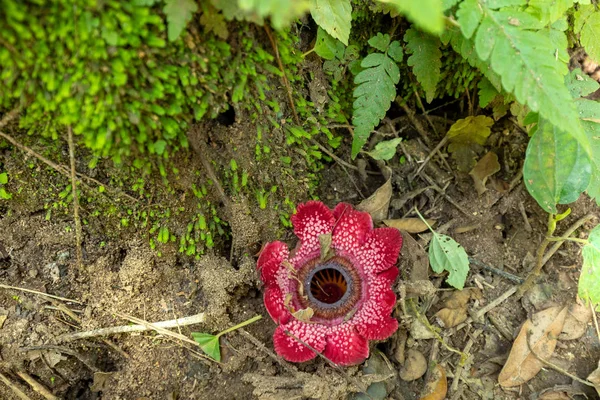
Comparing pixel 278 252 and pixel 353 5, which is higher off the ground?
pixel 353 5

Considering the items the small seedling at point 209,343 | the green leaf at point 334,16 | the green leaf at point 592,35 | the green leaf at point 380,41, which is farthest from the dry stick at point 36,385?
the green leaf at point 592,35

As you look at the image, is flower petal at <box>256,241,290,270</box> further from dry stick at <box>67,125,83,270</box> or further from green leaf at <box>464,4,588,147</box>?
green leaf at <box>464,4,588,147</box>

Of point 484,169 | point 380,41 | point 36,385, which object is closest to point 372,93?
point 380,41

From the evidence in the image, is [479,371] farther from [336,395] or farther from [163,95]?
[163,95]

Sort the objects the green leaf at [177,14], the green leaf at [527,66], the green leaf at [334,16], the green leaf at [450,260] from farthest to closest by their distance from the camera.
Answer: the green leaf at [450,260] → the green leaf at [334,16] → the green leaf at [527,66] → the green leaf at [177,14]

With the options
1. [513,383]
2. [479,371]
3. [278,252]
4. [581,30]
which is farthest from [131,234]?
[581,30]

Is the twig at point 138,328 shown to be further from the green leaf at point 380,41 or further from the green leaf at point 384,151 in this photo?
the green leaf at point 380,41
